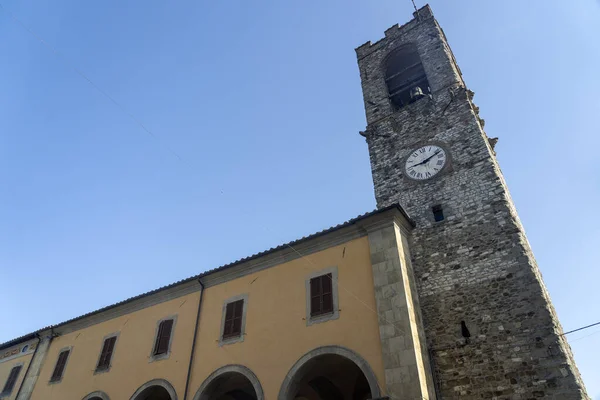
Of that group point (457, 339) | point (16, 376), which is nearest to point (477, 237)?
point (457, 339)

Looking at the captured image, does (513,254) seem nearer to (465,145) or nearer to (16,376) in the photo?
(465,145)

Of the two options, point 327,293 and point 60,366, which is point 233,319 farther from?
point 60,366

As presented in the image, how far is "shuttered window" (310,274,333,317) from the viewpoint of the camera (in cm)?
1028

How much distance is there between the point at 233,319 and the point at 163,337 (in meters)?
2.69

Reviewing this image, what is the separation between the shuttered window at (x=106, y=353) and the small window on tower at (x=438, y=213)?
35.7ft

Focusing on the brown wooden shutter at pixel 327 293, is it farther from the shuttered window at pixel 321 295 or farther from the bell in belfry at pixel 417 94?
the bell in belfry at pixel 417 94

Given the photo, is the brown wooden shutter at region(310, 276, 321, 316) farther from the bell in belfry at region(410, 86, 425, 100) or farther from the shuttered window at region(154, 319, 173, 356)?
the bell in belfry at region(410, 86, 425, 100)

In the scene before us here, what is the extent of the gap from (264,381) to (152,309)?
5504 millimetres

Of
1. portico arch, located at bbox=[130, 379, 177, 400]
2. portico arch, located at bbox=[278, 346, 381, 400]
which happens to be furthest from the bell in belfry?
portico arch, located at bbox=[130, 379, 177, 400]

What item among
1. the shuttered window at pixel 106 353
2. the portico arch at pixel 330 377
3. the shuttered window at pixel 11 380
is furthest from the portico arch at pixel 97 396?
the portico arch at pixel 330 377

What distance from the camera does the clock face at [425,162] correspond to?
44.9 ft

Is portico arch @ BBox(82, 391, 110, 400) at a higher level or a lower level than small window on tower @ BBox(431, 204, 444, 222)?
lower

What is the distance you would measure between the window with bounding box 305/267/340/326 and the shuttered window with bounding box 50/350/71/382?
970 cm

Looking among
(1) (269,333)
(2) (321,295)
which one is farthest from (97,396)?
(2) (321,295)
